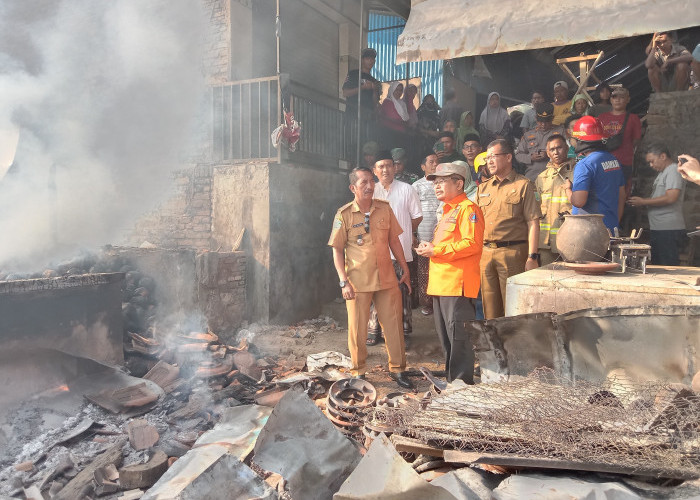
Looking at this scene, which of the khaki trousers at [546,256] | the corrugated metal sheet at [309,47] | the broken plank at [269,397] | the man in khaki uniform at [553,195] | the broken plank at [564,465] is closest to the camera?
the broken plank at [564,465]

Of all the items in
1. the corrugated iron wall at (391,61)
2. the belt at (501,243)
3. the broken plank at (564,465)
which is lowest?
the broken plank at (564,465)

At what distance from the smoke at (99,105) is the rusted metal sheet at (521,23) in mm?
5080

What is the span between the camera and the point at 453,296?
16.1 ft

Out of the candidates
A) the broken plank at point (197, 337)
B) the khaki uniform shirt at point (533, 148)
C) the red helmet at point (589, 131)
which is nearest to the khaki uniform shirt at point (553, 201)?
the red helmet at point (589, 131)

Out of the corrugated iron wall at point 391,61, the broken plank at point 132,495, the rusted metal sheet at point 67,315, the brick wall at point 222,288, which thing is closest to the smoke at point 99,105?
the brick wall at point 222,288

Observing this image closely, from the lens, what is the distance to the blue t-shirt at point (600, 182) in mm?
5238

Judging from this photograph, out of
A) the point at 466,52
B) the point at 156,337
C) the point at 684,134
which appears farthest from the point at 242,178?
the point at 684,134

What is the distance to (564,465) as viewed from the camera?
2604 millimetres

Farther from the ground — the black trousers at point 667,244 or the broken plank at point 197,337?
the black trousers at point 667,244

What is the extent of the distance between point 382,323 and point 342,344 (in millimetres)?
1874

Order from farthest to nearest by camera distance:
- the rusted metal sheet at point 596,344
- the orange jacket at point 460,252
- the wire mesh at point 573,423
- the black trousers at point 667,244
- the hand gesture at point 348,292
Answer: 1. the black trousers at point 667,244
2. the hand gesture at point 348,292
3. the orange jacket at point 460,252
4. the rusted metal sheet at point 596,344
5. the wire mesh at point 573,423

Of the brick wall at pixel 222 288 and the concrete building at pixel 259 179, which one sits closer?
the brick wall at pixel 222 288

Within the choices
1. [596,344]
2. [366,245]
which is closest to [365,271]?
[366,245]

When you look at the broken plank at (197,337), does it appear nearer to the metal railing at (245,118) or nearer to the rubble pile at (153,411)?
the rubble pile at (153,411)
